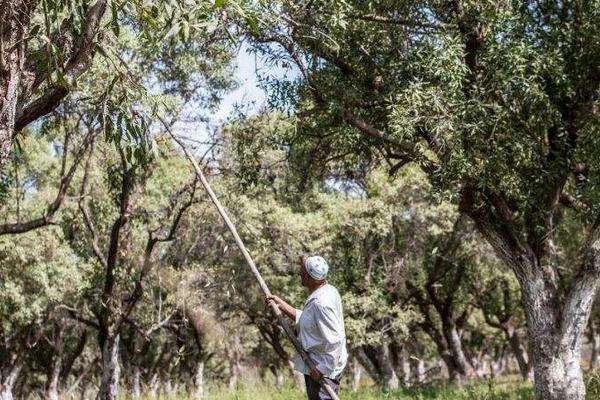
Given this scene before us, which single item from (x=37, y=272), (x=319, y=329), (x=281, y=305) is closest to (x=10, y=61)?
(x=281, y=305)

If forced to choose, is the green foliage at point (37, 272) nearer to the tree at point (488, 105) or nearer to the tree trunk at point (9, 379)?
the tree trunk at point (9, 379)

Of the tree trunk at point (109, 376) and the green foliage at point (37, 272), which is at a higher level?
the green foliage at point (37, 272)

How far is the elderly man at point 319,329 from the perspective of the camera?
5430 mm

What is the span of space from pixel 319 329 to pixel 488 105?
20.2ft

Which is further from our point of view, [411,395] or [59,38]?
[411,395]

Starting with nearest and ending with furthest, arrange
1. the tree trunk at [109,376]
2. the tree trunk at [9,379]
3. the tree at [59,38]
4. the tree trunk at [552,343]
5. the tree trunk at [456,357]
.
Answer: the tree at [59,38]
the tree trunk at [552,343]
the tree trunk at [109,376]
the tree trunk at [456,357]
the tree trunk at [9,379]

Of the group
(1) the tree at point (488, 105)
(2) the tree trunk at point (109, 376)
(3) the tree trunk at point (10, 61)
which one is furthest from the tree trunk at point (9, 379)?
(3) the tree trunk at point (10, 61)

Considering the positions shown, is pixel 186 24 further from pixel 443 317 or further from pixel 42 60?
pixel 443 317

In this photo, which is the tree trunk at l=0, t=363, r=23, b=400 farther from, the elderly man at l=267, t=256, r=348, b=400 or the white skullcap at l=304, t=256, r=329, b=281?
the white skullcap at l=304, t=256, r=329, b=281

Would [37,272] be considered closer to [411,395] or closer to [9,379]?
[411,395]

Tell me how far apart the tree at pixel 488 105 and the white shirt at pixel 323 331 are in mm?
4989

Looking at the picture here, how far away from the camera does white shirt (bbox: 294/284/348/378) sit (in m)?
5.43

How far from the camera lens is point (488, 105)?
10.4 metres

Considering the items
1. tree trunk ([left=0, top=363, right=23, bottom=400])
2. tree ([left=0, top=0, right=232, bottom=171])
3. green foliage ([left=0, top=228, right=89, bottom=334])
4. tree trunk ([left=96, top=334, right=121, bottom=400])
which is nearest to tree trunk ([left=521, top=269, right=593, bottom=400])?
tree trunk ([left=96, top=334, right=121, bottom=400])
